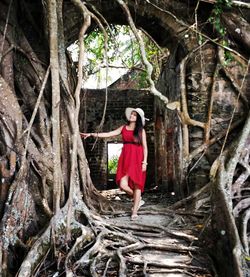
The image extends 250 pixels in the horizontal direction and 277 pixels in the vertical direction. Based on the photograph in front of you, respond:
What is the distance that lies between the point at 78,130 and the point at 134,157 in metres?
1.30

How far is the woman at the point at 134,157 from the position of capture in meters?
4.82

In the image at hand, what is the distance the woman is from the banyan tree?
0.45 meters

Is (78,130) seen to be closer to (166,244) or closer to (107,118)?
(166,244)

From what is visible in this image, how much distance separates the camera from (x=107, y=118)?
38.2 feet

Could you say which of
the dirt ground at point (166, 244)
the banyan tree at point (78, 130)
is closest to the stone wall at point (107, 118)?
the banyan tree at point (78, 130)

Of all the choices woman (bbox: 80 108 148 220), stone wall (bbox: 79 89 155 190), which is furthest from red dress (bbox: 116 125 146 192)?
stone wall (bbox: 79 89 155 190)

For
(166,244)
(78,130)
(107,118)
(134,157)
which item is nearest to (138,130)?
(134,157)

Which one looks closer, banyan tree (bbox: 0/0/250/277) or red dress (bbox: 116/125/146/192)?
banyan tree (bbox: 0/0/250/277)

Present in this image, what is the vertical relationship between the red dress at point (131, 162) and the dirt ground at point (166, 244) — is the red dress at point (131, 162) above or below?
above

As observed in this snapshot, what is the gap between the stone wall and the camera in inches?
454

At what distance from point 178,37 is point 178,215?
8.99 ft

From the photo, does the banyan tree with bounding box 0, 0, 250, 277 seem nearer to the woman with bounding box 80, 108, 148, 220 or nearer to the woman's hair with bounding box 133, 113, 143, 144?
the woman with bounding box 80, 108, 148, 220

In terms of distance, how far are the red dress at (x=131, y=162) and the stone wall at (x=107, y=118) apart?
21.6ft

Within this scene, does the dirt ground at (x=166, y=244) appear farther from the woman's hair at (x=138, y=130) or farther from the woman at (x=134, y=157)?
the woman's hair at (x=138, y=130)
